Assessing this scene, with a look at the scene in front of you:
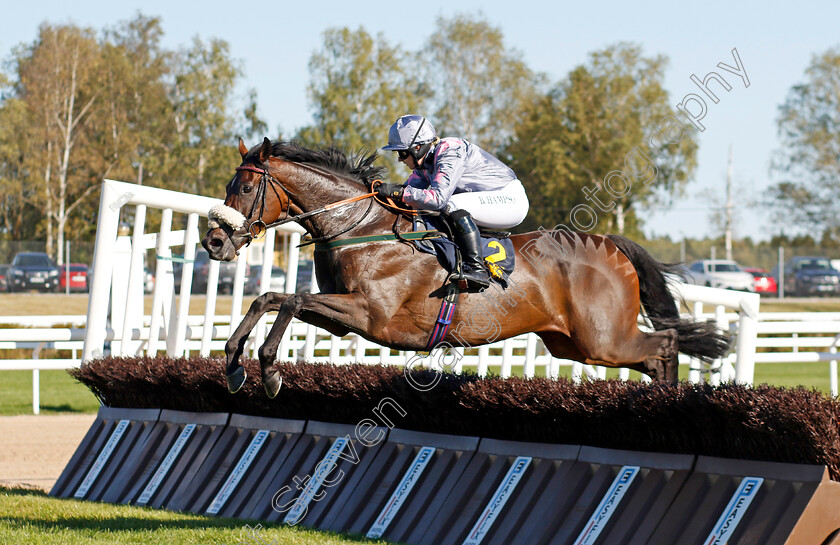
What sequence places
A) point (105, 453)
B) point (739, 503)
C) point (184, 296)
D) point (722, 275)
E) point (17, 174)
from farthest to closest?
point (17, 174), point (722, 275), point (184, 296), point (105, 453), point (739, 503)

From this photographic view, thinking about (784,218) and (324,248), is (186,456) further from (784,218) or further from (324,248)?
(784,218)

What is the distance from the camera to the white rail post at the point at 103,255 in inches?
247

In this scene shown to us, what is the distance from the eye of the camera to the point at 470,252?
5.22 m

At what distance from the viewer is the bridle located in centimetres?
484

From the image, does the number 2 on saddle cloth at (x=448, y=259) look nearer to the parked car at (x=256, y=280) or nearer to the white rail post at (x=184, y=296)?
the white rail post at (x=184, y=296)

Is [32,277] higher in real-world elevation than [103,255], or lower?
lower

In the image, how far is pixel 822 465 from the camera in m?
3.43

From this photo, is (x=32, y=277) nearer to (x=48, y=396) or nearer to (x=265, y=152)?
(x=48, y=396)

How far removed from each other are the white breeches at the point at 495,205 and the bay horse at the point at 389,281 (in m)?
0.21

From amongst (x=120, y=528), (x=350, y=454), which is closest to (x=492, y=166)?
(x=350, y=454)

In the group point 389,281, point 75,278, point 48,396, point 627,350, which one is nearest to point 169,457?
point 389,281

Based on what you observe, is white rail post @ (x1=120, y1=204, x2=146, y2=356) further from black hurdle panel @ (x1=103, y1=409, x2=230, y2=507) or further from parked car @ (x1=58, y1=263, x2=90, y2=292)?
parked car @ (x1=58, y1=263, x2=90, y2=292)

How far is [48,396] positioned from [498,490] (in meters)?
10.3

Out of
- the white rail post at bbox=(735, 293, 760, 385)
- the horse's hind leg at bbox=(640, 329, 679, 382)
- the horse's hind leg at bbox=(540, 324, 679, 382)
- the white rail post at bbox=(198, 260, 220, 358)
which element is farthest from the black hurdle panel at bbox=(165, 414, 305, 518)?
the white rail post at bbox=(735, 293, 760, 385)
